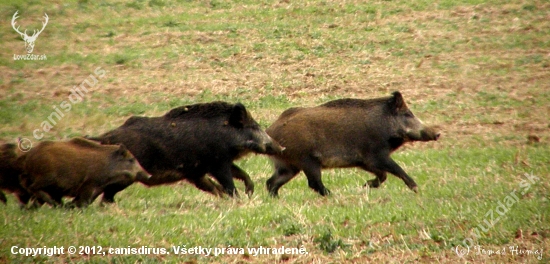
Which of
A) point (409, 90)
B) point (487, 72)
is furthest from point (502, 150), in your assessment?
point (487, 72)

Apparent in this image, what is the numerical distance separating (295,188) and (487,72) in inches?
414

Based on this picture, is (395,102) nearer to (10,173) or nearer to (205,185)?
(205,185)

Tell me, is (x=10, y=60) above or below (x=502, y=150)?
above

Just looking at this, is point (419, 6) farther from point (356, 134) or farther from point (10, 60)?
point (356, 134)

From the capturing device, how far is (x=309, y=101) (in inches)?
702

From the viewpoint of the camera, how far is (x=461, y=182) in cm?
1048

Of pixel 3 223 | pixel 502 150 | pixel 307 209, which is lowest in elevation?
pixel 502 150

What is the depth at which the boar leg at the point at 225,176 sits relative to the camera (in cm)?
1005

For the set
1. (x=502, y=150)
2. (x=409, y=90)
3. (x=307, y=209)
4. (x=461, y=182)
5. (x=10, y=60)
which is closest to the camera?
(x=307, y=209)
